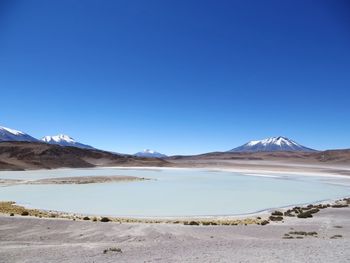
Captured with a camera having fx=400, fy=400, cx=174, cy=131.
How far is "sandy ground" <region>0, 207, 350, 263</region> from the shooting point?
12.6 meters

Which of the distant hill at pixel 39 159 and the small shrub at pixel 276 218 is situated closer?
the small shrub at pixel 276 218

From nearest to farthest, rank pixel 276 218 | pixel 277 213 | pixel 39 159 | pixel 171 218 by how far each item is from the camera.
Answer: pixel 276 218, pixel 171 218, pixel 277 213, pixel 39 159

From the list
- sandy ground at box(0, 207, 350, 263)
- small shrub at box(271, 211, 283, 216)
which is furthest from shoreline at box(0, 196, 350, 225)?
sandy ground at box(0, 207, 350, 263)

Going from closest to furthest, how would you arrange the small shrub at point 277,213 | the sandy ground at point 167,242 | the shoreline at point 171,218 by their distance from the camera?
the sandy ground at point 167,242 < the shoreline at point 171,218 < the small shrub at point 277,213

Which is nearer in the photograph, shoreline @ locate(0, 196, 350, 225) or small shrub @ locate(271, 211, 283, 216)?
shoreline @ locate(0, 196, 350, 225)

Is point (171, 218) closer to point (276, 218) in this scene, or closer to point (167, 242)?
point (276, 218)

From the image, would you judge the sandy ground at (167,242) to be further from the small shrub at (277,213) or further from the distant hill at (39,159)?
the distant hill at (39,159)

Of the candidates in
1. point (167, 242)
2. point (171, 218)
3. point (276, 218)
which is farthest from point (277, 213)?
point (167, 242)

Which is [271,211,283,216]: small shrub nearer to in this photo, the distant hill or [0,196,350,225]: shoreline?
[0,196,350,225]: shoreline

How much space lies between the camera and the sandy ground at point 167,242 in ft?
41.2

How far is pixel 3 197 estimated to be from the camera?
112 feet

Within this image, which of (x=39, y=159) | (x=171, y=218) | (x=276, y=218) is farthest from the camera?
(x=39, y=159)

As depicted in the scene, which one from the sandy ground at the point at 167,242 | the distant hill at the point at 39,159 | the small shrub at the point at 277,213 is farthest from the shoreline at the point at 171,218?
the distant hill at the point at 39,159

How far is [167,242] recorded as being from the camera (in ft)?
52.5
